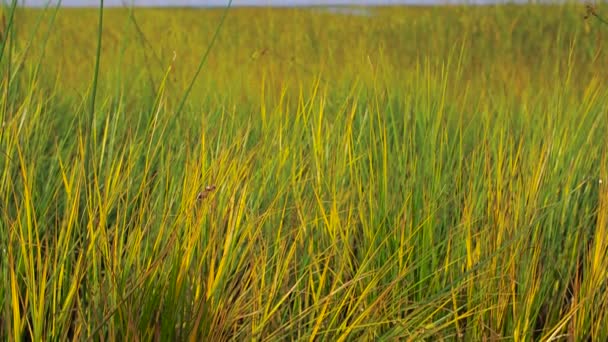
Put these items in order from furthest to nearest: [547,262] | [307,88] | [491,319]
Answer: [307,88], [547,262], [491,319]

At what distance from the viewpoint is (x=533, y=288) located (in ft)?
5.87

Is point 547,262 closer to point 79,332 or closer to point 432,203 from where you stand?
point 432,203

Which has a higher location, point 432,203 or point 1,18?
point 1,18

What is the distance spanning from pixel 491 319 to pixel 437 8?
520 cm

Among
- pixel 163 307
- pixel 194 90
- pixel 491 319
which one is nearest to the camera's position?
pixel 163 307

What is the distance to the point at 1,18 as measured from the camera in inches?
110

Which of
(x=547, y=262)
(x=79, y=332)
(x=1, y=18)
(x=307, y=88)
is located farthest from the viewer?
(x=307, y=88)

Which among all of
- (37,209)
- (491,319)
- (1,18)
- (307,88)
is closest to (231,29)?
(307,88)

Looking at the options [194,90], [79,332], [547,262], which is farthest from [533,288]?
[194,90]

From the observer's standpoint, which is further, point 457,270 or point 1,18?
point 1,18

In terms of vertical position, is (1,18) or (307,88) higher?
(1,18)

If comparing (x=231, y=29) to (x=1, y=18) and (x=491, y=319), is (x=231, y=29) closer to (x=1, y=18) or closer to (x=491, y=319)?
(x=1, y=18)

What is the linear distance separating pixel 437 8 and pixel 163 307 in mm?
5509

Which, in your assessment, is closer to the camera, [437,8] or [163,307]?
[163,307]
